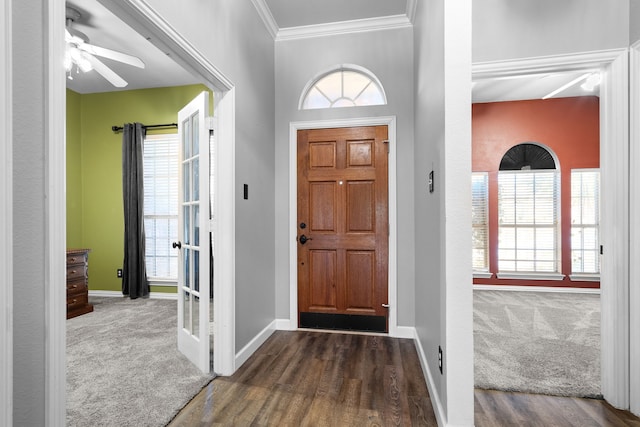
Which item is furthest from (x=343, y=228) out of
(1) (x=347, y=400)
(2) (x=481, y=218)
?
(2) (x=481, y=218)

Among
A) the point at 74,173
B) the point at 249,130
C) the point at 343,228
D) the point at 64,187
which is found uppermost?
the point at 249,130

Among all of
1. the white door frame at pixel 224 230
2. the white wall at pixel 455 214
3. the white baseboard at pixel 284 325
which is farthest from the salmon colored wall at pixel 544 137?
the white door frame at pixel 224 230

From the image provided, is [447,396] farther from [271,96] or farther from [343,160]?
[271,96]

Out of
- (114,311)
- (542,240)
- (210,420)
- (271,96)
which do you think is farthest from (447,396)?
(542,240)

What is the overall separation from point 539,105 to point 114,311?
6638 millimetres

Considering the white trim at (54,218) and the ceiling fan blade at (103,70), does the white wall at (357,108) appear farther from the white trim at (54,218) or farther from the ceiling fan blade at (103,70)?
the white trim at (54,218)

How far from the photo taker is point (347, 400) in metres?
1.98

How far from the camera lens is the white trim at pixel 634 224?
Answer: 1.84 metres

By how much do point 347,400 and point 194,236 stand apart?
1585 millimetres

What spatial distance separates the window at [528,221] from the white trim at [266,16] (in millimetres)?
3978

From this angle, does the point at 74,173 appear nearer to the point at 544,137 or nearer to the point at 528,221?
the point at 528,221

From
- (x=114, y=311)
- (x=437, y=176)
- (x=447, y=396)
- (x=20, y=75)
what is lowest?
(x=114, y=311)

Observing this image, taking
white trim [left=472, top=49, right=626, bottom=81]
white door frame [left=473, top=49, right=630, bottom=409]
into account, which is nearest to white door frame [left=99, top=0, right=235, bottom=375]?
white trim [left=472, top=49, right=626, bottom=81]

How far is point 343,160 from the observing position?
3240 millimetres
